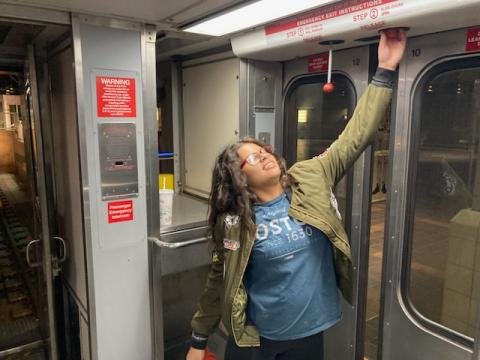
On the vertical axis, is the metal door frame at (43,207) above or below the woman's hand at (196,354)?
above

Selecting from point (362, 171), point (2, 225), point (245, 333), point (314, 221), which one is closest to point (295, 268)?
point (314, 221)

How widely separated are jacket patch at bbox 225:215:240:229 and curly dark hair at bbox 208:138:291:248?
0.02 metres

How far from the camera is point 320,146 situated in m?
2.55

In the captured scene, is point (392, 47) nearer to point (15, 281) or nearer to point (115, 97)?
point (115, 97)

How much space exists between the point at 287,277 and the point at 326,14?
1.20 metres

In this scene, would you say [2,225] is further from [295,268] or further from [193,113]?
[295,268]

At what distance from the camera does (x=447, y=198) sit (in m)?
1.89

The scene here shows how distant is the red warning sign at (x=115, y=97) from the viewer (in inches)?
81.5

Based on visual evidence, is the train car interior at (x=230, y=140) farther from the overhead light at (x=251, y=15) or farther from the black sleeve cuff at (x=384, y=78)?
the black sleeve cuff at (x=384, y=78)

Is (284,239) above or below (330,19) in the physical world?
below

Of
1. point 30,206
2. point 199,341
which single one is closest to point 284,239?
point 199,341

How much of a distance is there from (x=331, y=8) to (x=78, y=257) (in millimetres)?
1989

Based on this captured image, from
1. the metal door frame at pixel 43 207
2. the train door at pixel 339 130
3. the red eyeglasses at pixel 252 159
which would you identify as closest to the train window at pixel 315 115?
the train door at pixel 339 130

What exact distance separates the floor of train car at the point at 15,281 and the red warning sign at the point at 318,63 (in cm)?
293
